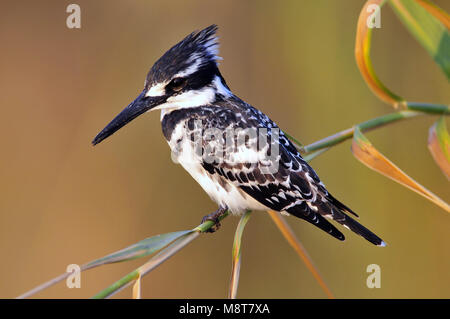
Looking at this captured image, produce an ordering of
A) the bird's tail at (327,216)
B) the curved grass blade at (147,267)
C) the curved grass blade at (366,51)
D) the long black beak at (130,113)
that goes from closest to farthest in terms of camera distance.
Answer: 1. the curved grass blade at (147,267)
2. the curved grass blade at (366,51)
3. the bird's tail at (327,216)
4. the long black beak at (130,113)

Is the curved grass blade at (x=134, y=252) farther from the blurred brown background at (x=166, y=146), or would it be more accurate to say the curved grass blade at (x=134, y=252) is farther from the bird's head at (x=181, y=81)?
the blurred brown background at (x=166, y=146)

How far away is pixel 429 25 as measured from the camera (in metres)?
1.43

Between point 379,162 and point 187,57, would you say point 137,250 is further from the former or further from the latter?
point 187,57

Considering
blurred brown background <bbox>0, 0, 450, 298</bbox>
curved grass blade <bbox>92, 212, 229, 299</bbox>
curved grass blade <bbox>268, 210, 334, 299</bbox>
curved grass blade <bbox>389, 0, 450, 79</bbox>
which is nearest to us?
curved grass blade <bbox>92, 212, 229, 299</bbox>

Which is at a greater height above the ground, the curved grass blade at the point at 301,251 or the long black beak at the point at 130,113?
the long black beak at the point at 130,113

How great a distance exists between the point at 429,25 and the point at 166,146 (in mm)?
1790

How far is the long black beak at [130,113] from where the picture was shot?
1951 mm

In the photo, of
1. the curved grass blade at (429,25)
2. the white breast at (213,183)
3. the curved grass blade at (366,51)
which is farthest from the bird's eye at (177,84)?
the curved grass blade at (429,25)

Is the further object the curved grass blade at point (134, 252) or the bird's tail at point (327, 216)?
the bird's tail at point (327, 216)

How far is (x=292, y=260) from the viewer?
9.06ft

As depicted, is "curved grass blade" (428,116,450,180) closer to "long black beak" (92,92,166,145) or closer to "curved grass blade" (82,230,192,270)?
"curved grass blade" (82,230,192,270)

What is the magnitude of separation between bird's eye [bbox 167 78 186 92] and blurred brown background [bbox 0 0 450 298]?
36.5 inches

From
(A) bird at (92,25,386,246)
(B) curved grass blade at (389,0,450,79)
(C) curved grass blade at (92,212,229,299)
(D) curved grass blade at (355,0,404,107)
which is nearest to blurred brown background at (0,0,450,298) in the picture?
(A) bird at (92,25,386,246)

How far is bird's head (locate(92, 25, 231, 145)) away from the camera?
6.46 ft
